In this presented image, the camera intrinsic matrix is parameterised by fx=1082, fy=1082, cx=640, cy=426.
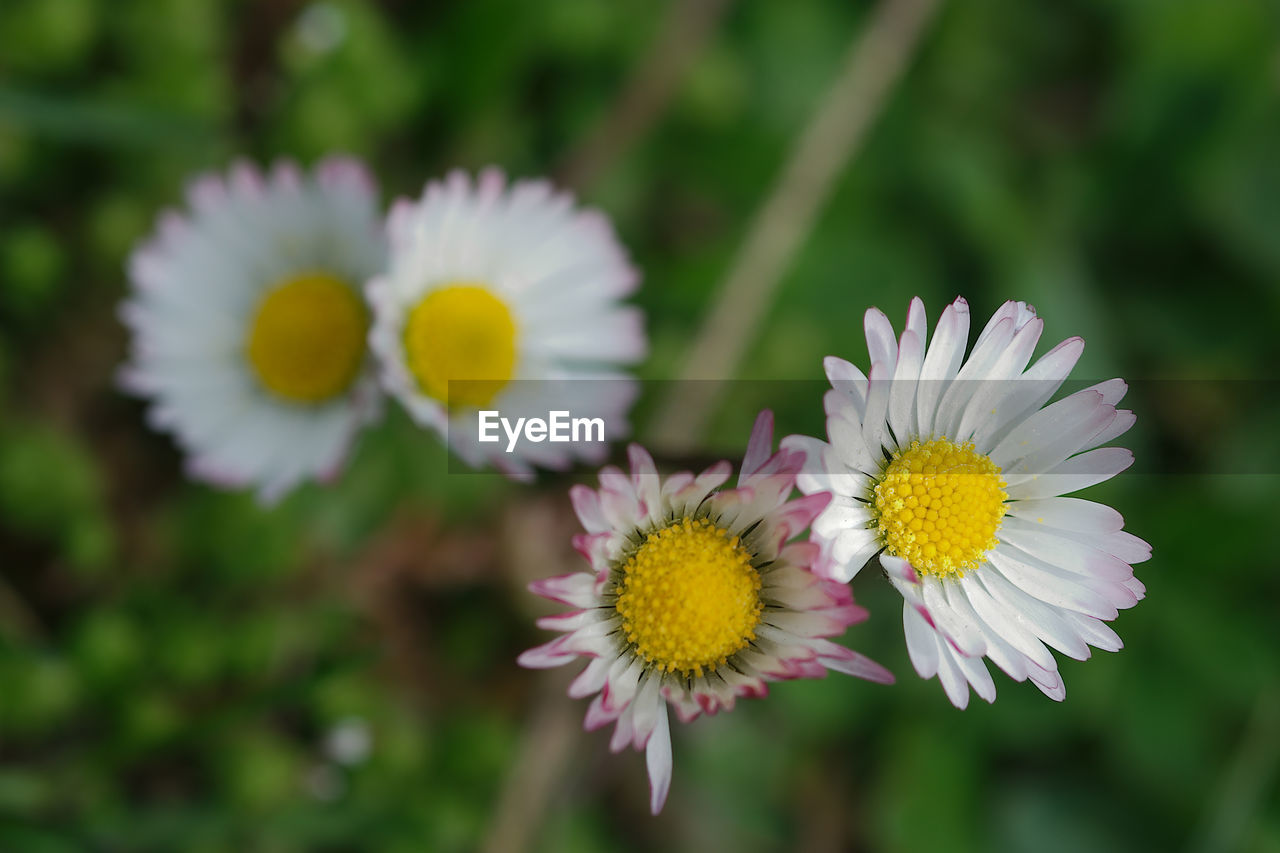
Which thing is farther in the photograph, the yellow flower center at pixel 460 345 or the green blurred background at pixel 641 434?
the green blurred background at pixel 641 434

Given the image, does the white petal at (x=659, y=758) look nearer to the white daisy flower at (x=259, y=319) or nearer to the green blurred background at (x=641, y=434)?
the green blurred background at (x=641, y=434)

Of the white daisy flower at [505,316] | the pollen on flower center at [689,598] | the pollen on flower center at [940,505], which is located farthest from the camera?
→ the white daisy flower at [505,316]

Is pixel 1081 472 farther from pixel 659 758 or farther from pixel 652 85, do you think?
pixel 652 85

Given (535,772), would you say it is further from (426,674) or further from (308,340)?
(308,340)

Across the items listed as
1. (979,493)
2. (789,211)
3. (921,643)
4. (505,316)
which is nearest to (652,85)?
(789,211)

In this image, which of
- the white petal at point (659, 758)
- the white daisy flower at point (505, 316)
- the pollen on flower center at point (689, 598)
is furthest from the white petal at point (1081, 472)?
the white daisy flower at point (505, 316)

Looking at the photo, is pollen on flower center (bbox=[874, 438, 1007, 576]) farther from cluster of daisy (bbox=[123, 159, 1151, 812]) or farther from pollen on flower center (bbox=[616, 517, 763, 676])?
pollen on flower center (bbox=[616, 517, 763, 676])

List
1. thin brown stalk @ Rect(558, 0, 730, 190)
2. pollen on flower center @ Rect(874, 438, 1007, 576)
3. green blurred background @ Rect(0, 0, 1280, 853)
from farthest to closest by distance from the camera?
thin brown stalk @ Rect(558, 0, 730, 190)
green blurred background @ Rect(0, 0, 1280, 853)
pollen on flower center @ Rect(874, 438, 1007, 576)

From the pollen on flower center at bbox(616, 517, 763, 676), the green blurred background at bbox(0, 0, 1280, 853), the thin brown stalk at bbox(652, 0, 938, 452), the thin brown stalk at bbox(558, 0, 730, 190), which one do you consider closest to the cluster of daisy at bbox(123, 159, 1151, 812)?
the pollen on flower center at bbox(616, 517, 763, 676)
